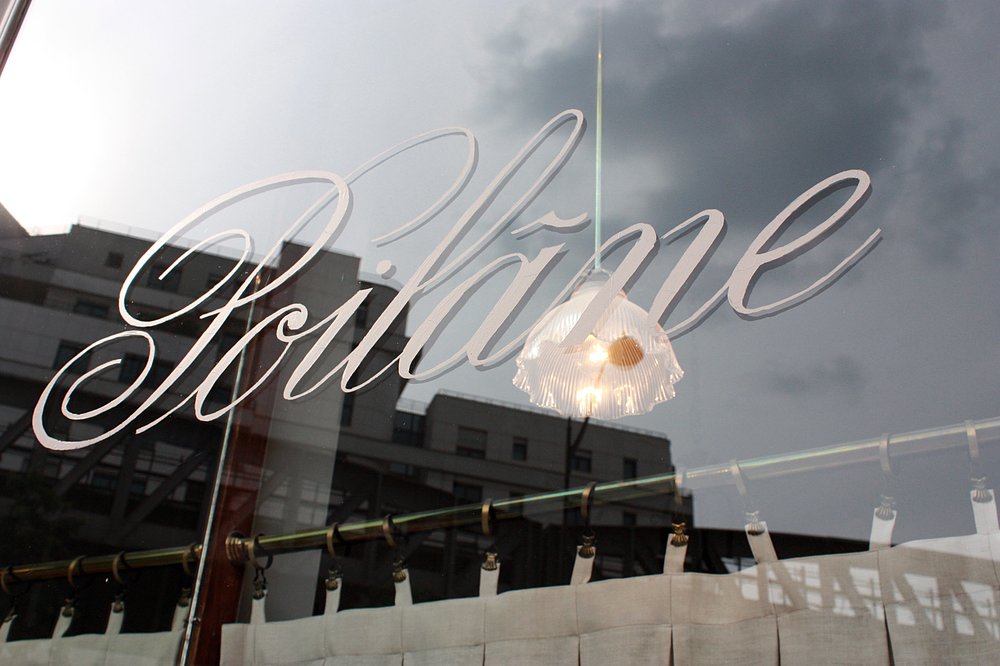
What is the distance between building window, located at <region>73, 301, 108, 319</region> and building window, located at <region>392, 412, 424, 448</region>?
520 mm

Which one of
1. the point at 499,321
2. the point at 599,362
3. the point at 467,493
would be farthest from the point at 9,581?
the point at 599,362

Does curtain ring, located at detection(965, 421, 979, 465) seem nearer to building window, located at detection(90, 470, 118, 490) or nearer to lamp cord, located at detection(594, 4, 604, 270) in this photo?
lamp cord, located at detection(594, 4, 604, 270)

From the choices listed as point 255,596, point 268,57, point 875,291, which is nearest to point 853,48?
point 875,291

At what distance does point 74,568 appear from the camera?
4.33 ft

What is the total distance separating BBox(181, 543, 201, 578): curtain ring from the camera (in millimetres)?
1314

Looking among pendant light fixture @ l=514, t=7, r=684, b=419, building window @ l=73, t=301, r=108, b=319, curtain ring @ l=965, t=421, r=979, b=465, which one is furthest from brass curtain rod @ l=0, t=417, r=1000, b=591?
building window @ l=73, t=301, r=108, b=319

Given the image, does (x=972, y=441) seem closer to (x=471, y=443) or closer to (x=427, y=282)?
(x=471, y=443)

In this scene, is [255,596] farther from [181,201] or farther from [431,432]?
[181,201]

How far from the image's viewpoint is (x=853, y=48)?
127cm

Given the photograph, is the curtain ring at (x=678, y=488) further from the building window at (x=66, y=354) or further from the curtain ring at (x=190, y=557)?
the building window at (x=66, y=354)

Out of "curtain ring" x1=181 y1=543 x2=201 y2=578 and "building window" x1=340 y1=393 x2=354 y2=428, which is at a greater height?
"building window" x1=340 y1=393 x2=354 y2=428

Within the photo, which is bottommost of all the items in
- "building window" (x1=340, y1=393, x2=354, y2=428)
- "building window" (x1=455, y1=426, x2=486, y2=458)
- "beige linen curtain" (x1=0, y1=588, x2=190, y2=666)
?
"beige linen curtain" (x1=0, y1=588, x2=190, y2=666)

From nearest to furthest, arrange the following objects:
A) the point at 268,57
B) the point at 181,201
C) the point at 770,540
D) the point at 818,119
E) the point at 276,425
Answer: the point at 770,540 < the point at 818,119 < the point at 276,425 < the point at 181,201 < the point at 268,57

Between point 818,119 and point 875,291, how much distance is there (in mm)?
267
